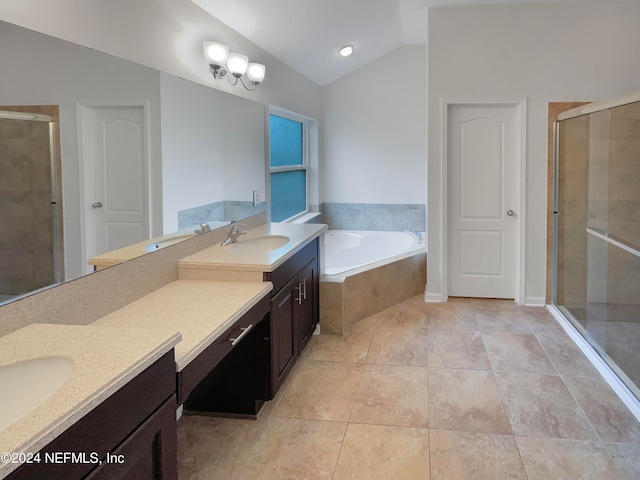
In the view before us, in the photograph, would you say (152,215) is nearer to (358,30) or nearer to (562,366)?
(562,366)

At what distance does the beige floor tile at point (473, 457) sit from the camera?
2.16m

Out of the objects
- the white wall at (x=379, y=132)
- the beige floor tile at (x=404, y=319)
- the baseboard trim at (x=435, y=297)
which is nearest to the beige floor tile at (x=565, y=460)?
the beige floor tile at (x=404, y=319)

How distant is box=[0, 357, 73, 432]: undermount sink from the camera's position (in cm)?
127

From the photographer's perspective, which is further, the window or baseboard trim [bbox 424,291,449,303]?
the window

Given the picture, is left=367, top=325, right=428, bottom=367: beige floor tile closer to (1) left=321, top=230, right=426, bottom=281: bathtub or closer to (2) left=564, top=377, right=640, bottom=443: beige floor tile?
(2) left=564, top=377, right=640, bottom=443: beige floor tile

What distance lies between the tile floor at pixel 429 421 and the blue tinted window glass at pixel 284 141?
7.04 ft

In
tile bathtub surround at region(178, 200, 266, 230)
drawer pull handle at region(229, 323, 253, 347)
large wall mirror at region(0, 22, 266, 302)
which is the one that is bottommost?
drawer pull handle at region(229, 323, 253, 347)

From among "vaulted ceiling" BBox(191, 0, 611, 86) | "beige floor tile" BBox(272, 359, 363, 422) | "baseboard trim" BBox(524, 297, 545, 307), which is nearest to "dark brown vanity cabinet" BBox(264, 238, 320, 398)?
"beige floor tile" BBox(272, 359, 363, 422)

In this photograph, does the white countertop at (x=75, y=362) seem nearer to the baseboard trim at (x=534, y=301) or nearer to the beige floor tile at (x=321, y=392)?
the beige floor tile at (x=321, y=392)

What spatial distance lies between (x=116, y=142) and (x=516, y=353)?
112 inches

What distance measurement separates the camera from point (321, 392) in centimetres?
295

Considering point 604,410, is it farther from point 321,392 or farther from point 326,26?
point 326,26

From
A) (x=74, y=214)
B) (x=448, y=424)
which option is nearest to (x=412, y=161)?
(x=448, y=424)

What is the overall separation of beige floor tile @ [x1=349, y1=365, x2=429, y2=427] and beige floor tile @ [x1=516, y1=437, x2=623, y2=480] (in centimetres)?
50
